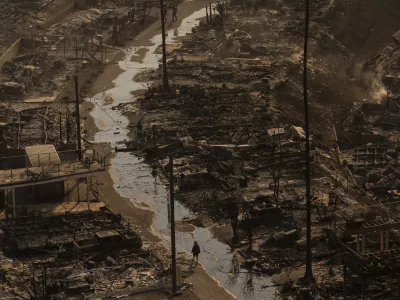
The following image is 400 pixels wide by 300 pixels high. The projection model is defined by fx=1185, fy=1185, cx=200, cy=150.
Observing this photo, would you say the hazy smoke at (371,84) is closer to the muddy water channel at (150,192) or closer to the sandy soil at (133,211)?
the muddy water channel at (150,192)

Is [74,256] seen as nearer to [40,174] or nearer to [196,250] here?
[196,250]

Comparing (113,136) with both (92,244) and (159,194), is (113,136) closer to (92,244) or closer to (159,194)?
(159,194)

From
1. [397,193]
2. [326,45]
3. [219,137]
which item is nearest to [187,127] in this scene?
[219,137]

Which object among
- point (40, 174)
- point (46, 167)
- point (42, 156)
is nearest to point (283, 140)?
point (42, 156)

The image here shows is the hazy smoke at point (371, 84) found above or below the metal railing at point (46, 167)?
below

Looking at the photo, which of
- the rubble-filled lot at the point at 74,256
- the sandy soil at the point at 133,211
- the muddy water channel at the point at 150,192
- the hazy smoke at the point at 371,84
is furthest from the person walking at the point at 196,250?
the hazy smoke at the point at 371,84
